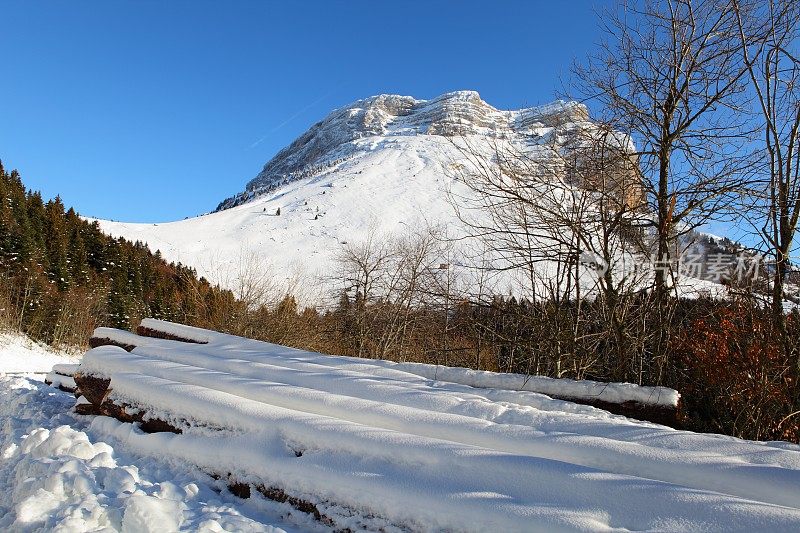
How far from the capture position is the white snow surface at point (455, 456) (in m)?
2.54

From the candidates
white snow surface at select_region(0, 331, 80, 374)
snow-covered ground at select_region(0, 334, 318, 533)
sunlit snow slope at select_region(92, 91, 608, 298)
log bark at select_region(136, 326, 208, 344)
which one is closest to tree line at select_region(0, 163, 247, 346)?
white snow surface at select_region(0, 331, 80, 374)

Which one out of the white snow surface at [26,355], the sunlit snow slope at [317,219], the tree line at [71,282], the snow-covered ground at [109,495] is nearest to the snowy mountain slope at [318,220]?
the sunlit snow slope at [317,219]

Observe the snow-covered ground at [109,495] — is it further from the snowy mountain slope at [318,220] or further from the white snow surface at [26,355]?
the snowy mountain slope at [318,220]

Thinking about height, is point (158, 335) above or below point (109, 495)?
above

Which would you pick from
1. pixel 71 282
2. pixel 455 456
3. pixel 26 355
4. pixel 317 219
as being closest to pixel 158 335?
pixel 455 456

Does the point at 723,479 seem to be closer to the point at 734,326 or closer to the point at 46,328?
the point at 734,326

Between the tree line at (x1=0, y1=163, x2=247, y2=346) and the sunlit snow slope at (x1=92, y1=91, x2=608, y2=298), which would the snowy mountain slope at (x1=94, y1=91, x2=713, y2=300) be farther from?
the tree line at (x1=0, y1=163, x2=247, y2=346)

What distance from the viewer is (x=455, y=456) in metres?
3.03

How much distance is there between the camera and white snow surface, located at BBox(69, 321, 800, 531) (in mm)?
2543

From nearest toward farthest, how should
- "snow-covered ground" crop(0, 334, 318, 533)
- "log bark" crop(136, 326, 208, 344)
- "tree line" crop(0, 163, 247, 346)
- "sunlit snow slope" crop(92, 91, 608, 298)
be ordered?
"snow-covered ground" crop(0, 334, 318, 533)
"log bark" crop(136, 326, 208, 344)
"tree line" crop(0, 163, 247, 346)
"sunlit snow slope" crop(92, 91, 608, 298)

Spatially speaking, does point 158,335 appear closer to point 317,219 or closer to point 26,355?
point 26,355

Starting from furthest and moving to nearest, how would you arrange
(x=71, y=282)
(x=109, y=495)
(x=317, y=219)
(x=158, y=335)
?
(x=317, y=219) → (x=71, y=282) → (x=158, y=335) → (x=109, y=495)

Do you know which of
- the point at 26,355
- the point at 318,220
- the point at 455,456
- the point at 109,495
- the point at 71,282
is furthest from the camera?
the point at 318,220

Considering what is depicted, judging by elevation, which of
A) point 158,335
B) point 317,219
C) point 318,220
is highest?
point 317,219
